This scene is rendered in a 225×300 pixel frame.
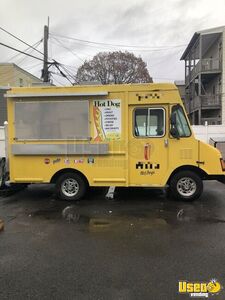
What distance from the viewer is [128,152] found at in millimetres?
8547

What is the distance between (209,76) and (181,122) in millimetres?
26701

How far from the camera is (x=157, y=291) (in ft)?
12.9

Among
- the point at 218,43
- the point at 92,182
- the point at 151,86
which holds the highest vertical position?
the point at 218,43

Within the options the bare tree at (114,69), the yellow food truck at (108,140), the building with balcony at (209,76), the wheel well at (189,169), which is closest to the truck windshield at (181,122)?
the yellow food truck at (108,140)

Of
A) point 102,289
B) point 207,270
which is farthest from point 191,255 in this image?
point 102,289

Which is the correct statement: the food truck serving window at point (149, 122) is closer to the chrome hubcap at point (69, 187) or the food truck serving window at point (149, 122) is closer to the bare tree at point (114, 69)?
the chrome hubcap at point (69, 187)

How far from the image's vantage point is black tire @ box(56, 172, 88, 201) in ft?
28.8

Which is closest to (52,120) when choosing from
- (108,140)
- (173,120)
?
(108,140)

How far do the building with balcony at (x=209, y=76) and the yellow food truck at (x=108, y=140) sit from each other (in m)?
22.5

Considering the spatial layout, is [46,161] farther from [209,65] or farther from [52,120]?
[209,65]

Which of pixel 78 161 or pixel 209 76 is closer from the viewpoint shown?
pixel 78 161

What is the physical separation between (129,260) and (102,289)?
94cm

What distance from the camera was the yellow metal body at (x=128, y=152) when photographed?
8.41m

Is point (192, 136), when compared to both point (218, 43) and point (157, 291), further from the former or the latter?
point (218, 43)
